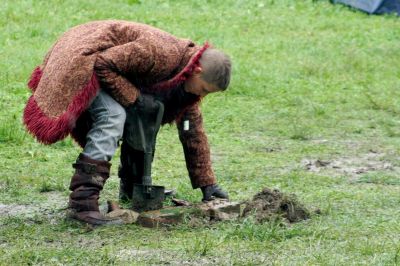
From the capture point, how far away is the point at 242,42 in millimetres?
13594

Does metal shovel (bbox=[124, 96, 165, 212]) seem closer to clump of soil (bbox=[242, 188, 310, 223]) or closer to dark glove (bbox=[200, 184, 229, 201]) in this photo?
dark glove (bbox=[200, 184, 229, 201])

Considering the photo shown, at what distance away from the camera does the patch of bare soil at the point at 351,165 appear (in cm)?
816

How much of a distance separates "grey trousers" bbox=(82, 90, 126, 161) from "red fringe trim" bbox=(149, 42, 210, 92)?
28 centimetres

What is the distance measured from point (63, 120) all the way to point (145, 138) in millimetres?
567

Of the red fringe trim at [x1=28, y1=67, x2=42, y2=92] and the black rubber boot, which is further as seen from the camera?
the black rubber boot

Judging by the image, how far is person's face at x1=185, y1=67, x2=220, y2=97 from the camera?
626 centimetres

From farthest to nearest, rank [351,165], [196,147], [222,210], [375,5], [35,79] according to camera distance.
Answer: [375,5], [351,165], [196,147], [35,79], [222,210]

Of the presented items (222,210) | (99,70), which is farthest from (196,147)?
(99,70)

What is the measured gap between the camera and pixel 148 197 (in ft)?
21.1

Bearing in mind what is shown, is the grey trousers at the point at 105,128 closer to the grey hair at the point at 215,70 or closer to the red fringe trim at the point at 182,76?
the red fringe trim at the point at 182,76

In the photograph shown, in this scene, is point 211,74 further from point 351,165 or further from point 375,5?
point 375,5

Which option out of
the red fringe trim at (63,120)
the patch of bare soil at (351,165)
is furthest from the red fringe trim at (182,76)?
the patch of bare soil at (351,165)

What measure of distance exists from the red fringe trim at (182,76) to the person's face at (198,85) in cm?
3

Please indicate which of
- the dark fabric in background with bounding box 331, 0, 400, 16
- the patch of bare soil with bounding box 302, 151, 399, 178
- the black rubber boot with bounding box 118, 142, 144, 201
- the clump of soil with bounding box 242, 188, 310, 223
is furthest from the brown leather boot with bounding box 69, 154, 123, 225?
the dark fabric in background with bounding box 331, 0, 400, 16
